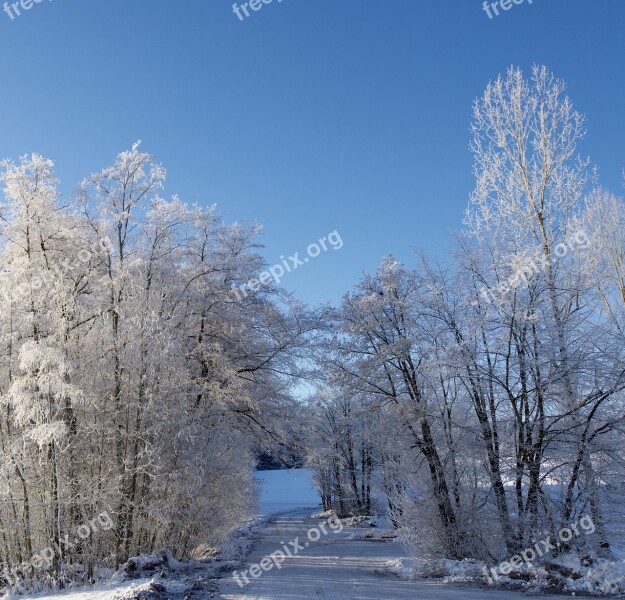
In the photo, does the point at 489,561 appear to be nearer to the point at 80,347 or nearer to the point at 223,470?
the point at 223,470

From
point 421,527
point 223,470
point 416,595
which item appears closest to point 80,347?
point 223,470

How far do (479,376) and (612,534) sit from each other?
422 centimetres

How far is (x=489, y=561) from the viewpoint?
40.1 ft
